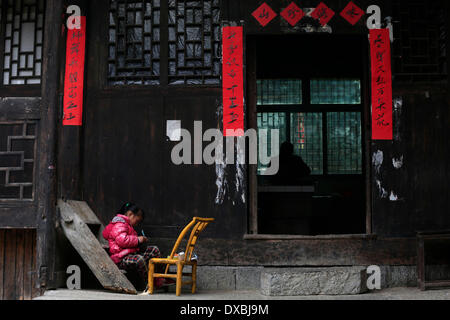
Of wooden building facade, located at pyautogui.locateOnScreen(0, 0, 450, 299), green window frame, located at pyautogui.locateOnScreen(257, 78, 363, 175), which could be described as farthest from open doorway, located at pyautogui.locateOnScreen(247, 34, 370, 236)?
wooden building facade, located at pyautogui.locateOnScreen(0, 0, 450, 299)

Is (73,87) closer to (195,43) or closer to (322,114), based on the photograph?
(195,43)

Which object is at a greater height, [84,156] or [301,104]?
[301,104]

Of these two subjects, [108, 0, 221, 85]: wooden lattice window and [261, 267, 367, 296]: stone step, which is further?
[108, 0, 221, 85]: wooden lattice window

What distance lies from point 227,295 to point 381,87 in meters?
3.82

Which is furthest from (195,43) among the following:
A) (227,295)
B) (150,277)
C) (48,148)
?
(227,295)

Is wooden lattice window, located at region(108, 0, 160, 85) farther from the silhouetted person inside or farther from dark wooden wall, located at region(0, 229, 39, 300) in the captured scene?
the silhouetted person inside

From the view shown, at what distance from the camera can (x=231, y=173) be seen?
7227 millimetres

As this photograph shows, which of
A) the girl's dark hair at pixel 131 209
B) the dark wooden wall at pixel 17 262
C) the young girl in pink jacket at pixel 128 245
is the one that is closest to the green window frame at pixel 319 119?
the girl's dark hair at pixel 131 209

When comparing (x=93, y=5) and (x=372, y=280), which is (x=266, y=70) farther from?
(x=372, y=280)

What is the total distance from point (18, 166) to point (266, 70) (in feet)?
20.7

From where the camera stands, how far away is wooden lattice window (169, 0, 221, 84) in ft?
24.2

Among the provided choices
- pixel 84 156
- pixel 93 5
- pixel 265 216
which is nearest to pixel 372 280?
pixel 265 216

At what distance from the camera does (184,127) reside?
7328 mm

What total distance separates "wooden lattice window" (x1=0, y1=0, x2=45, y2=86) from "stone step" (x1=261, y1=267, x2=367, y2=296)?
15.8ft
